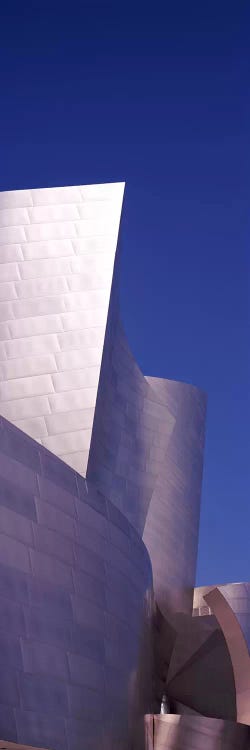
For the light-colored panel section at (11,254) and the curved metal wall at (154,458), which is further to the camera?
the curved metal wall at (154,458)

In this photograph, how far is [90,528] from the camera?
11.5m

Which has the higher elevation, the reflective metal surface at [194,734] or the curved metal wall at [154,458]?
the curved metal wall at [154,458]

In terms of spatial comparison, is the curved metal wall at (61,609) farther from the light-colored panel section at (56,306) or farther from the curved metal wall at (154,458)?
the curved metal wall at (154,458)

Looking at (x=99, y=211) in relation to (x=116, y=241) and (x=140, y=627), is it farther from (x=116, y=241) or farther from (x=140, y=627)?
(x=140, y=627)

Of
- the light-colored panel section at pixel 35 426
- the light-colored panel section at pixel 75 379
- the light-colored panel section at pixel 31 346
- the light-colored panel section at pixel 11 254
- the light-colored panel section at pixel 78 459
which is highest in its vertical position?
the light-colored panel section at pixel 11 254


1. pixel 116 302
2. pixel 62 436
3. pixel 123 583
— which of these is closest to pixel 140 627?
pixel 123 583

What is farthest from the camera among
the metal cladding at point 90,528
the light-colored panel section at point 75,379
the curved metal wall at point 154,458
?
the curved metal wall at point 154,458

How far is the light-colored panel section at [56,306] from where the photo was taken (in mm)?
14922

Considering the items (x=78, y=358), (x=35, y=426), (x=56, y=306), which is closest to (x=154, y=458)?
(x=78, y=358)

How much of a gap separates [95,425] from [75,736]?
19.7 ft

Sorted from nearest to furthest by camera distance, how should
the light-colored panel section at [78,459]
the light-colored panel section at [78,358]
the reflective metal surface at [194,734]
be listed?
the reflective metal surface at [194,734] → the light-colored panel section at [78,459] → the light-colored panel section at [78,358]

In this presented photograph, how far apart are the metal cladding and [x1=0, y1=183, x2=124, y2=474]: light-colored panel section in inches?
0.9

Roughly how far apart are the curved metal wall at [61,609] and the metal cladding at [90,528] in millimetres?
23

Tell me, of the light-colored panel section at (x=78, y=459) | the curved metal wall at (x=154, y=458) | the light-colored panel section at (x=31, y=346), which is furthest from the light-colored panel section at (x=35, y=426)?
the light-colored panel section at (x=31, y=346)
